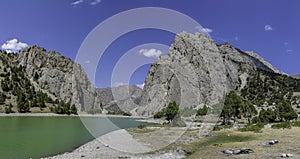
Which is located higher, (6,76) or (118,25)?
(6,76)

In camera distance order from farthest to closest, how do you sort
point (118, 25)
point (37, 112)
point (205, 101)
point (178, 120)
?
1. point (205, 101)
2. point (37, 112)
3. point (178, 120)
4. point (118, 25)

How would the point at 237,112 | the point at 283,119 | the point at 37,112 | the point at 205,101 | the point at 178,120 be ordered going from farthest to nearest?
the point at 205,101
the point at 37,112
the point at 283,119
the point at 178,120
the point at 237,112

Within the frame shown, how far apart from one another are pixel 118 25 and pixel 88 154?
52.1 feet

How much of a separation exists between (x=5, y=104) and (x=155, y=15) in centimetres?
15272

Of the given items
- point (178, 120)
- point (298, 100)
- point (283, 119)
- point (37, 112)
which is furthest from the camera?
point (37, 112)

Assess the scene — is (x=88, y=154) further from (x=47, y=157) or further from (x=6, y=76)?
(x=6, y=76)

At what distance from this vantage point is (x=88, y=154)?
103ft

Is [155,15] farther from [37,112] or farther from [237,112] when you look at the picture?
[37,112]

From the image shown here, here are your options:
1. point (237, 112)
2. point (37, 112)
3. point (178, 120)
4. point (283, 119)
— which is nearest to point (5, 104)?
point (37, 112)

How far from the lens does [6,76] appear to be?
19662 cm

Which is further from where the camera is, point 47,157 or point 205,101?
point 205,101

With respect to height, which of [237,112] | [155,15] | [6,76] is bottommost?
[237,112]

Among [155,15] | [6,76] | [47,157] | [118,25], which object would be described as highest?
[6,76]

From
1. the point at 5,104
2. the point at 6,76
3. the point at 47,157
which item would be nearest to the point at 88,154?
the point at 47,157
